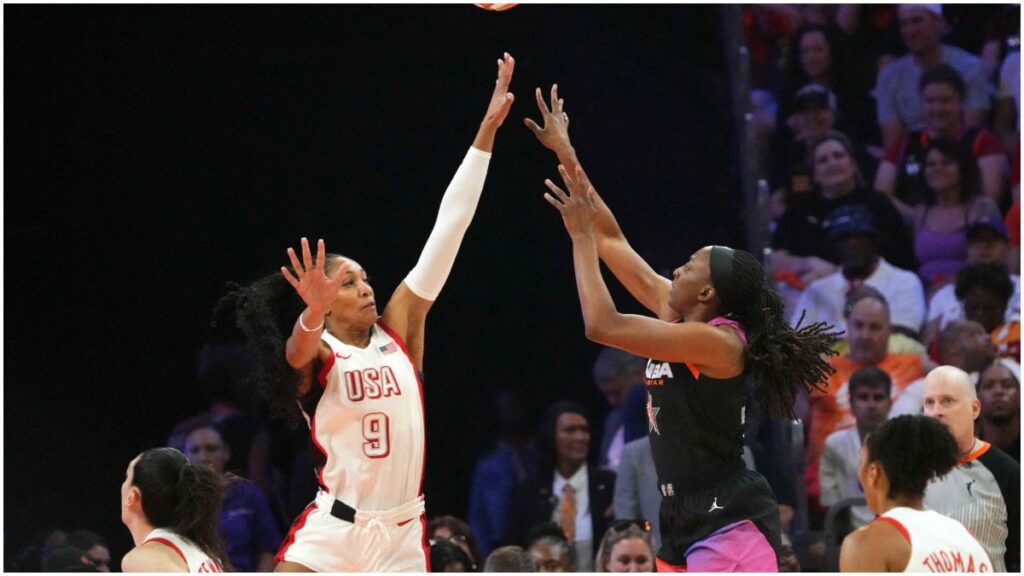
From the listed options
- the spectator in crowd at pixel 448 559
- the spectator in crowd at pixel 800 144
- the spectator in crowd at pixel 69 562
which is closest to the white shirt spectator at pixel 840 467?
the spectator in crowd at pixel 800 144

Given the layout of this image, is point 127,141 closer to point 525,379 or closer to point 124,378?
point 124,378

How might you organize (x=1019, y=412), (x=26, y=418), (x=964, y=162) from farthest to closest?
(x=964, y=162) → (x=26, y=418) → (x=1019, y=412)

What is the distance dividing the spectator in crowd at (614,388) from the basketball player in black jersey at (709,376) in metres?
2.88

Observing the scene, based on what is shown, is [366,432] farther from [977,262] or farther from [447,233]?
[977,262]

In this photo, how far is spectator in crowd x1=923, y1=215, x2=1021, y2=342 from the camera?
8109 millimetres

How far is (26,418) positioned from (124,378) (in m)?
0.58

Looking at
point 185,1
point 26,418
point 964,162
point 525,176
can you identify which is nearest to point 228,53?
point 185,1

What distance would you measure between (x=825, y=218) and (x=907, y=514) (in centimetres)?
497

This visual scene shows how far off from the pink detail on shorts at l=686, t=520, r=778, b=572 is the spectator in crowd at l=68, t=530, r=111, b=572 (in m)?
3.14

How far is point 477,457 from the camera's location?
7863 millimetres

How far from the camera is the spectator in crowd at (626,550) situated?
6.30 meters

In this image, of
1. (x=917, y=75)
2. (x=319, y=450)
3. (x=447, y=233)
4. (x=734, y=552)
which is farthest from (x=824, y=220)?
(x=319, y=450)

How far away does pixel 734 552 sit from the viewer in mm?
4500

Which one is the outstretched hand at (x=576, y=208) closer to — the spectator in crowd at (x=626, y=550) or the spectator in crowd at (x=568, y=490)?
the spectator in crowd at (x=626, y=550)
